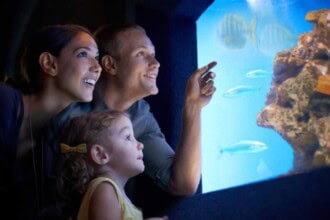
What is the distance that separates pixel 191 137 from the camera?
1374mm

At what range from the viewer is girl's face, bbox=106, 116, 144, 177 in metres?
1.23

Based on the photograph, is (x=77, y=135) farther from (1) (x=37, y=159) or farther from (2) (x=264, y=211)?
(2) (x=264, y=211)

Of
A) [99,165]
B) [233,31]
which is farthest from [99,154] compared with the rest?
[233,31]

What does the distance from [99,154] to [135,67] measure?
13.2 inches

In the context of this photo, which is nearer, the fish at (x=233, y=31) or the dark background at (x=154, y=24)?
the dark background at (x=154, y=24)

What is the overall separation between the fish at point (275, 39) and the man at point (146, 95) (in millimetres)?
337

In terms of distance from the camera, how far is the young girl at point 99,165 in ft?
3.82

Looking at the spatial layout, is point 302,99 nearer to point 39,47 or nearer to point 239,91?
point 239,91

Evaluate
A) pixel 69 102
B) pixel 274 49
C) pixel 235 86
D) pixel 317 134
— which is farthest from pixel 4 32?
pixel 317 134

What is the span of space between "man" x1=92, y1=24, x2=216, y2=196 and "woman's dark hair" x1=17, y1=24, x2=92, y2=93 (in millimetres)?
88

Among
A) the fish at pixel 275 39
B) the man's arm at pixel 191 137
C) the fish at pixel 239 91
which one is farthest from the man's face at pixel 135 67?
the fish at pixel 275 39

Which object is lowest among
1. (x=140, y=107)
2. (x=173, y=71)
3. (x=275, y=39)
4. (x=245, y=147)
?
(x=245, y=147)

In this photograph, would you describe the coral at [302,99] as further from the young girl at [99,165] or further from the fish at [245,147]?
the young girl at [99,165]

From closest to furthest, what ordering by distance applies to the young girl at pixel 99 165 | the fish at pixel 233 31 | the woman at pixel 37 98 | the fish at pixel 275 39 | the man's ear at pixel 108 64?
the young girl at pixel 99 165
the woman at pixel 37 98
the man's ear at pixel 108 64
the fish at pixel 233 31
the fish at pixel 275 39
